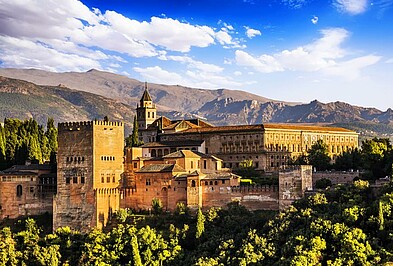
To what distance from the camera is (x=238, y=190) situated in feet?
165

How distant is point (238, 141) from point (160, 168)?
1802cm

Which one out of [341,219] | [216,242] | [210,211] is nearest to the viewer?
[341,219]

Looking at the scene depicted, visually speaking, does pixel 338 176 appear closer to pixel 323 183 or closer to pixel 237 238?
pixel 323 183

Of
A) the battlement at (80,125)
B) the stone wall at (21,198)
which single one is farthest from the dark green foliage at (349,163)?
the stone wall at (21,198)

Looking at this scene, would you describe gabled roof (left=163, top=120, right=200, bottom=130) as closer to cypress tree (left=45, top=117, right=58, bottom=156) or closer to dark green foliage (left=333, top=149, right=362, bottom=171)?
cypress tree (left=45, top=117, right=58, bottom=156)

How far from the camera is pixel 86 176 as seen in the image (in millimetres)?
51469

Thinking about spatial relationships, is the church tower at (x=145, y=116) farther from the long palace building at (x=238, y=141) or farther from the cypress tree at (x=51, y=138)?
the cypress tree at (x=51, y=138)

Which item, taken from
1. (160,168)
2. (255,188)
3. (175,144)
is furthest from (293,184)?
(175,144)

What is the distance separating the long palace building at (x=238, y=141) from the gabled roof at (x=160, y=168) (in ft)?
31.6

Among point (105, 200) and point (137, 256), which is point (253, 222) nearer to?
point (137, 256)

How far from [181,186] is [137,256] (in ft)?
26.8

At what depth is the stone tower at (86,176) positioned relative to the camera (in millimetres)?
51250

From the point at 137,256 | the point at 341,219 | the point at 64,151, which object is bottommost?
the point at 137,256

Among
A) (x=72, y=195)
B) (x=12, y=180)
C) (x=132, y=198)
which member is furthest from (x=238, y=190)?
(x=12, y=180)
